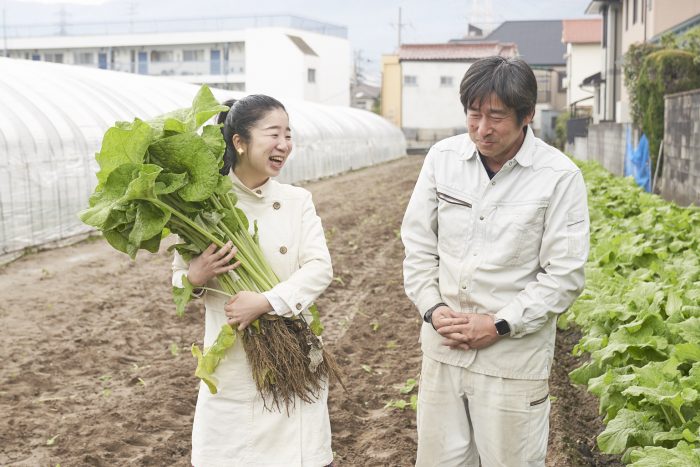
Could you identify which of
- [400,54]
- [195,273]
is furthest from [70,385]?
[400,54]

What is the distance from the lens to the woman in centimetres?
269

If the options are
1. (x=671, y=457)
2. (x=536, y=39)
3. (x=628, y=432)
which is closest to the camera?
(x=671, y=457)

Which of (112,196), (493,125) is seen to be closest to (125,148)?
(112,196)

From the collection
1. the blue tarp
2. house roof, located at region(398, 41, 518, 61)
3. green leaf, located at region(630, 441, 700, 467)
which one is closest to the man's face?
Result: green leaf, located at region(630, 441, 700, 467)

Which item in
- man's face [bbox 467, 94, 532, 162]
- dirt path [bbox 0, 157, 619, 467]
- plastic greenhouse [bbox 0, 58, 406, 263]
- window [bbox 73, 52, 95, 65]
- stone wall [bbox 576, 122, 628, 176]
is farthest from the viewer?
window [bbox 73, 52, 95, 65]

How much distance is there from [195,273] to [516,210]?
105cm

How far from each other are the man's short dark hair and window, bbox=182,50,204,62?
53274 millimetres

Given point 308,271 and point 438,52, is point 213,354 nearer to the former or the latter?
point 308,271

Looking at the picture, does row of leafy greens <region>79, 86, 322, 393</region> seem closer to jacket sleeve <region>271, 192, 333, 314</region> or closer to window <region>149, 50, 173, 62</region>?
jacket sleeve <region>271, 192, 333, 314</region>

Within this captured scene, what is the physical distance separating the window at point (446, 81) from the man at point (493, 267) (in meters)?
44.4

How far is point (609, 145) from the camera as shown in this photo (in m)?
17.8

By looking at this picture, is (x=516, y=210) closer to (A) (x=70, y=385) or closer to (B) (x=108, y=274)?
(A) (x=70, y=385)

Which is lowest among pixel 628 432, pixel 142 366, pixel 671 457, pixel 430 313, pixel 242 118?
pixel 142 366

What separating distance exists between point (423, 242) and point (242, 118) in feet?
2.43
